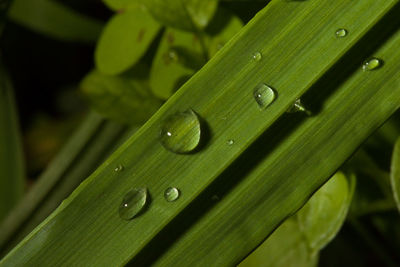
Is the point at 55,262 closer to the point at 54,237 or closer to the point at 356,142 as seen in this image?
the point at 54,237

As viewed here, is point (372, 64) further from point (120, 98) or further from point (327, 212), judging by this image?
point (120, 98)

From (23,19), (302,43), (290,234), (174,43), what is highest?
(302,43)

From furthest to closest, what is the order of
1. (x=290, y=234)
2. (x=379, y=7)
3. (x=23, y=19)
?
(x=23, y=19), (x=290, y=234), (x=379, y=7)

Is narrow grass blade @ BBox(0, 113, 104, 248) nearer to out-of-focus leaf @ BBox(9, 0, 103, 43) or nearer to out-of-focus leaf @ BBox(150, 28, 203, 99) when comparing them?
out-of-focus leaf @ BBox(9, 0, 103, 43)

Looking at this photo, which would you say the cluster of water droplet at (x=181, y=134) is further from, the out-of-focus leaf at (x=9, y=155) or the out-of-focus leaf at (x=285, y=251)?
the out-of-focus leaf at (x=9, y=155)

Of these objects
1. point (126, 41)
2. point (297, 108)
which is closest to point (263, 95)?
point (297, 108)

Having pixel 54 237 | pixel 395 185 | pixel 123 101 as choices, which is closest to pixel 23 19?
pixel 123 101

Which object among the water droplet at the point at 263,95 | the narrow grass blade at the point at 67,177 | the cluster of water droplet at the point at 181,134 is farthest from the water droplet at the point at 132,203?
the narrow grass blade at the point at 67,177
